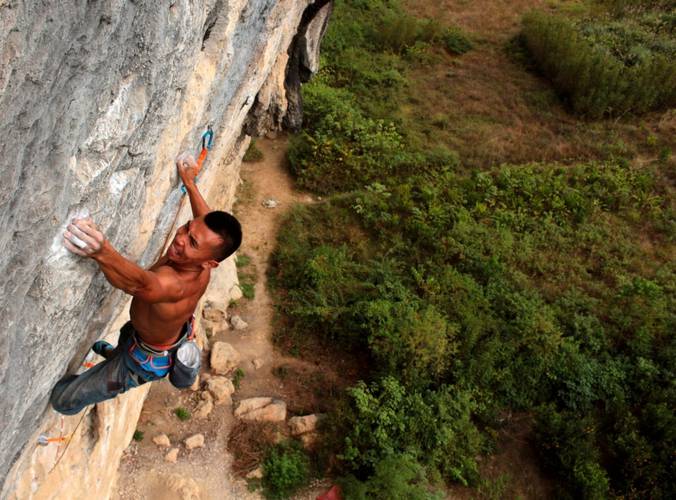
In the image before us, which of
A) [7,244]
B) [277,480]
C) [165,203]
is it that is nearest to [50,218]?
[7,244]

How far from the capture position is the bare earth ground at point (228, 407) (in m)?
7.64

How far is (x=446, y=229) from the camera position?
468 inches

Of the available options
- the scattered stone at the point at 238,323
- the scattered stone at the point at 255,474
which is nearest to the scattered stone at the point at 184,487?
the scattered stone at the point at 255,474

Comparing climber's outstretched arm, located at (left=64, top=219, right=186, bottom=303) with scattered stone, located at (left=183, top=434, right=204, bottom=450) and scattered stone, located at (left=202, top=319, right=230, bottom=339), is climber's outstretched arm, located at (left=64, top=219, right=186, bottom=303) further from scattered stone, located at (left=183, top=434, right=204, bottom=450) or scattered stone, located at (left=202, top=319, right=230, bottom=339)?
scattered stone, located at (left=202, top=319, right=230, bottom=339)

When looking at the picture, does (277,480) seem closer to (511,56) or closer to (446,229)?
(446,229)

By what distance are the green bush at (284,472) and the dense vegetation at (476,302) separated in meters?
0.67

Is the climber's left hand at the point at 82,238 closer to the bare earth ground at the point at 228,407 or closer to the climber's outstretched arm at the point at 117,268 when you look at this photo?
the climber's outstretched arm at the point at 117,268

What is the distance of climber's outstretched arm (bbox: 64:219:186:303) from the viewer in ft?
9.40

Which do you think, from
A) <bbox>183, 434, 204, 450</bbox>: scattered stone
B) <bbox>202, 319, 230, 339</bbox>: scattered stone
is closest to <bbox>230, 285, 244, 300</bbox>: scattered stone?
<bbox>202, 319, 230, 339</bbox>: scattered stone

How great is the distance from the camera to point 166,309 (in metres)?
3.75

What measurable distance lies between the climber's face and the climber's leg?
47.7 inches

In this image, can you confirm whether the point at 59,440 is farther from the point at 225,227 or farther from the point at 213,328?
the point at 213,328

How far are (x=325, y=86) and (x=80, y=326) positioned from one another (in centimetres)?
1308

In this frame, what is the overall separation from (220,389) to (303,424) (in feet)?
4.82
